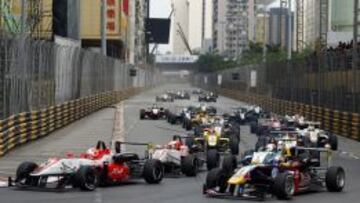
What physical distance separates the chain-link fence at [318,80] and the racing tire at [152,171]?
19738 mm

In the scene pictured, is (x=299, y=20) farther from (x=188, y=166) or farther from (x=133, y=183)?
(x=133, y=183)

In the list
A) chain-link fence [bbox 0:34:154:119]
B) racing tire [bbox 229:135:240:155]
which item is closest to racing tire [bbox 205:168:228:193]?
racing tire [bbox 229:135:240:155]

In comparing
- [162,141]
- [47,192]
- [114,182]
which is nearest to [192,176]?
[114,182]

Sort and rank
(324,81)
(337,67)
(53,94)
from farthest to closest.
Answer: (324,81) → (337,67) → (53,94)

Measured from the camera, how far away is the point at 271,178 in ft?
55.1

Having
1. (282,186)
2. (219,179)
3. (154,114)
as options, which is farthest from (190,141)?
(154,114)

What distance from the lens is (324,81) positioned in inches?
1793

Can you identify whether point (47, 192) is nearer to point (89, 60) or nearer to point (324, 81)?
point (324, 81)

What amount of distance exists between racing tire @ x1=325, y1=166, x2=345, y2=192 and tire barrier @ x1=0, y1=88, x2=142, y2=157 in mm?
9963

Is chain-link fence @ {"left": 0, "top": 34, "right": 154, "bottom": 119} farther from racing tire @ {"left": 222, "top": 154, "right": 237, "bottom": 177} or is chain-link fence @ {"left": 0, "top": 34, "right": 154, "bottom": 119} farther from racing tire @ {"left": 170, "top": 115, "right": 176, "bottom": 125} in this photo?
racing tire @ {"left": 222, "top": 154, "right": 237, "bottom": 177}

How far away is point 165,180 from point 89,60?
34026 millimetres

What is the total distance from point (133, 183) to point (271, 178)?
3.58 m

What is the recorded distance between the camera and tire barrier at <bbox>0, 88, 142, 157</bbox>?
2633 cm

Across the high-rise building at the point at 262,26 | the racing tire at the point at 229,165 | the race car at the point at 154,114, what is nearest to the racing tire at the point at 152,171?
the racing tire at the point at 229,165
